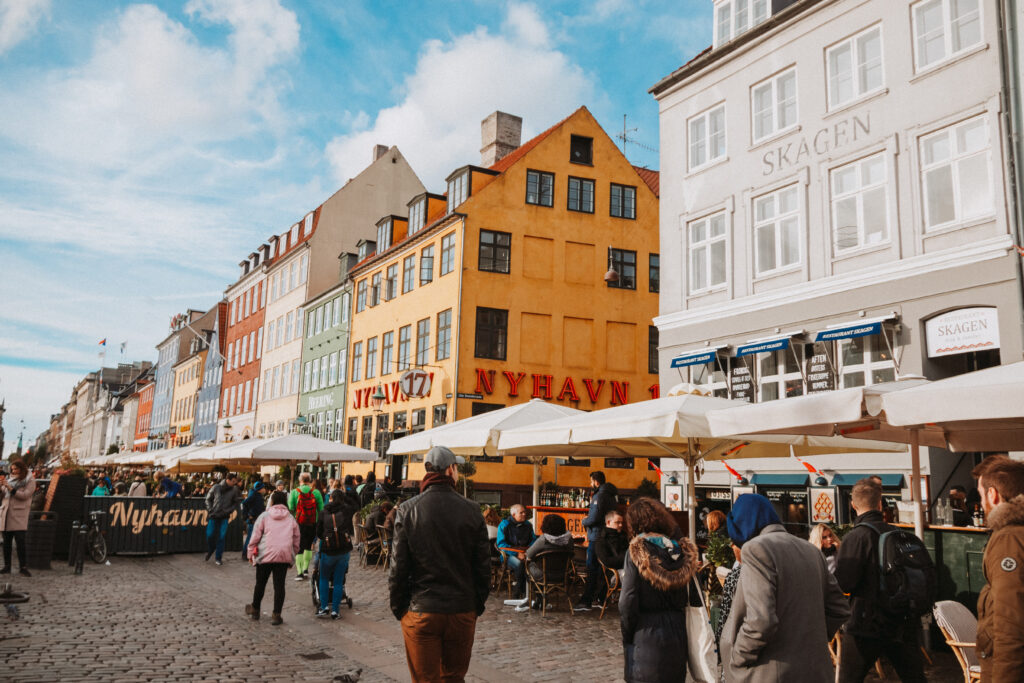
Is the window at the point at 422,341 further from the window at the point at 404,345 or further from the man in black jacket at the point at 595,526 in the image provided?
the man in black jacket at the point at 595,526

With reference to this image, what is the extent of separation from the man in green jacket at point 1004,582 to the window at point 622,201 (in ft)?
99.5

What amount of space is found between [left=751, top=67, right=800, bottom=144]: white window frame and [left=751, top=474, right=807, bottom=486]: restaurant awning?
7.37 metres

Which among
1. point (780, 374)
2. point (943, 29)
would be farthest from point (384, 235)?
point (943, 29)

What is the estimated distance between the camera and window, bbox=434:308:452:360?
31.3m

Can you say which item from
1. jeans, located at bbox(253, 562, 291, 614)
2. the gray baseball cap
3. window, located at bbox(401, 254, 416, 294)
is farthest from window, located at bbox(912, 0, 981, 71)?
window, located at bbox(401, 254, 416, 294)

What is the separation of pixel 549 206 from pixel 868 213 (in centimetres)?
1774

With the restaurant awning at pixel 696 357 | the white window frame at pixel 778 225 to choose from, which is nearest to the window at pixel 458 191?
the restaurant awning at pixel 696 357

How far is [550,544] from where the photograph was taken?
10766 mm

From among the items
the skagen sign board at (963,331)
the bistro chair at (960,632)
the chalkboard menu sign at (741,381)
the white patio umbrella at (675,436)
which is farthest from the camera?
the chalkboard menu sign at (741,381)

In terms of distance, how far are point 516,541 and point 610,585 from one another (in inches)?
59.6

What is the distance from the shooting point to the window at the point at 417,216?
3656cm

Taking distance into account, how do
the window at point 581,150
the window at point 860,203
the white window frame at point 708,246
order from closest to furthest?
the window at point 860,203 → the white window frame at point 708,246 → the window at point 581,150

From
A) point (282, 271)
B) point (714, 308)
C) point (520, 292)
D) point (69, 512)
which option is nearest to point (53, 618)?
point (69, 512)

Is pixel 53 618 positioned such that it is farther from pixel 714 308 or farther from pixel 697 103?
pixel 697 103
